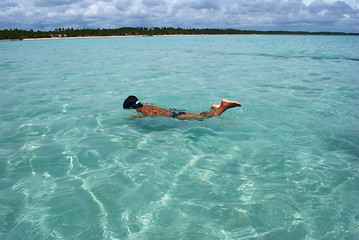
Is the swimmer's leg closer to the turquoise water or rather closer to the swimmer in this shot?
the swimmer

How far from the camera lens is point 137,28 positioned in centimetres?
13288

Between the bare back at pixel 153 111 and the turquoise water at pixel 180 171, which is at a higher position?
the bare back at pixel 153 111

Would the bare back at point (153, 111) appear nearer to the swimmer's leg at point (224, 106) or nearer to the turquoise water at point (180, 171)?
the turquoise water at point (180, 171)

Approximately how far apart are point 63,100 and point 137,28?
442 feet

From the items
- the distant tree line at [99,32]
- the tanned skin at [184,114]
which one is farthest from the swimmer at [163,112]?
the distant tree line at [99,32]

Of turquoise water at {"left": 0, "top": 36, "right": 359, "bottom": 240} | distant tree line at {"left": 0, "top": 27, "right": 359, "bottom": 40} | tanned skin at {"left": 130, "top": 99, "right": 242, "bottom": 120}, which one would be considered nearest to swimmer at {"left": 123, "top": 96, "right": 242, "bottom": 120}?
tanned skin at {"left": 130, "top": 99, "right": 242, "bottom": 120}

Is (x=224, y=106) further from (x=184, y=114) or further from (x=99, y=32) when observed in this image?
(x=99, y=32)

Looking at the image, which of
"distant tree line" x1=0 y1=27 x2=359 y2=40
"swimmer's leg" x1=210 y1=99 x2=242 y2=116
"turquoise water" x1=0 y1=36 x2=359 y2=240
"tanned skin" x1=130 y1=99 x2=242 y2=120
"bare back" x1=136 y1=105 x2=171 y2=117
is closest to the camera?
"turquoise water" x1=0 y1=36 x2=359 y2=240

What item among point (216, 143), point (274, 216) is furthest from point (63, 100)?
point (274, 216)

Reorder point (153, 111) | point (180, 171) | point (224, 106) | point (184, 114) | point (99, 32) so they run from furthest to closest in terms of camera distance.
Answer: point (99, 32), point (153, 111), point (184, 114), point (224, 106), point (180, 171)

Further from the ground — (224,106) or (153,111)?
(224,106)

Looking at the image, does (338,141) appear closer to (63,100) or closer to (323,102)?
(323,102)

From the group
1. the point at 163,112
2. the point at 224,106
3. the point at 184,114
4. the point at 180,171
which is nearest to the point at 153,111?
the point at 163,112

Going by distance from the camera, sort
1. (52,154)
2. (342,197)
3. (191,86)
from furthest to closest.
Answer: (191,86)
(52,154)
(342,197)
